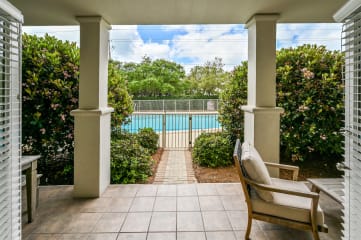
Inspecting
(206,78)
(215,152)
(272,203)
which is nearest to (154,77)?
(206,78)

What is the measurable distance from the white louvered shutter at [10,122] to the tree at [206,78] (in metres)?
12.1

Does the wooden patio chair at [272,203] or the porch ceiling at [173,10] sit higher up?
the porch ceiling at [173,10]

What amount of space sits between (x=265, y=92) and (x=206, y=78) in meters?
10.9

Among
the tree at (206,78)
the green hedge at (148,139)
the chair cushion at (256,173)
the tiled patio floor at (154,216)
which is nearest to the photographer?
the chair cushion at (256,173)

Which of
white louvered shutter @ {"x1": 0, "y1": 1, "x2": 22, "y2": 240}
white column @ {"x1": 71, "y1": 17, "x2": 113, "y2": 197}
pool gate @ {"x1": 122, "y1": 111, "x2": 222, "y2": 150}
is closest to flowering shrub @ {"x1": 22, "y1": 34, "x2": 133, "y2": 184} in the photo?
white column @ {"x1": 71, "y1": 17, "x2": 113, "y2": 197}

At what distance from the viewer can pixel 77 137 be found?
3.39 meters

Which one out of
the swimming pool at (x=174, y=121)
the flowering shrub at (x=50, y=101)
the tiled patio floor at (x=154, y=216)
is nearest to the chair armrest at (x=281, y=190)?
the tiled patio floor at (x=154, y=216)

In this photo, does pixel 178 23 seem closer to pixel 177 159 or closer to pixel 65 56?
pixel 65 56

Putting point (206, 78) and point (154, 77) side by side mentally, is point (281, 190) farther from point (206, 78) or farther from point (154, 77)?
point (206, 78)

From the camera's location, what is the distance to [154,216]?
2826 millimetres

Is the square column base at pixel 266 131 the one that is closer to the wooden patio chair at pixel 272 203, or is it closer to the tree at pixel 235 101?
the wooden patio chair at pixel 272 203

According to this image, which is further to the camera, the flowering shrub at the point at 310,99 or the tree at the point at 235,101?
the tree at the point at 235,101

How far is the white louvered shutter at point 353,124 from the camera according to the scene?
1.53 meters

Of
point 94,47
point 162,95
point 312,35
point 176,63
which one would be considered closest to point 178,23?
point 94,47
